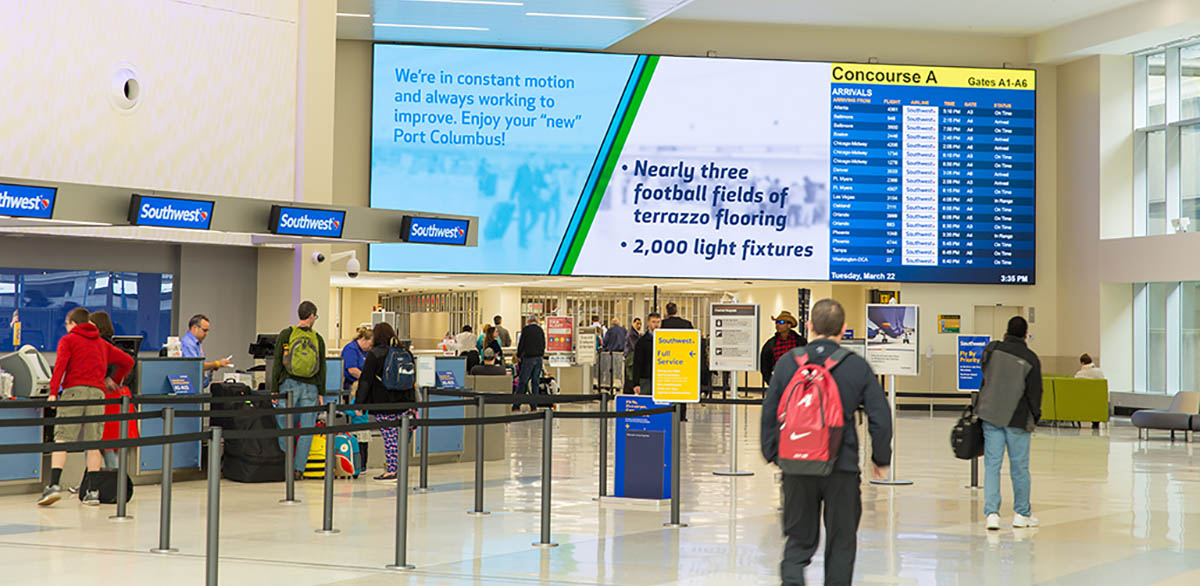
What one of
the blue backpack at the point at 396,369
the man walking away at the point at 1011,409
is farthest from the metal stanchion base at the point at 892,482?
the blue backpack at the point at 396,369

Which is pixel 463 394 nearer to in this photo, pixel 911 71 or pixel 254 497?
pixel 254 497

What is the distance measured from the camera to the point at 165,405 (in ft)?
35.9

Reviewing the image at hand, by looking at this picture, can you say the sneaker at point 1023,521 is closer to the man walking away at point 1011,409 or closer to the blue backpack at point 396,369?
the man walking away at point 1011,409

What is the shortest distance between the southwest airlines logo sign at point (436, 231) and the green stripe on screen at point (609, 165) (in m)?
7.21

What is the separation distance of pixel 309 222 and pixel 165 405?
2.58m

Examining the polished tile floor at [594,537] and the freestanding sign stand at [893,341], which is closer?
the polished tile floor at [594,537]

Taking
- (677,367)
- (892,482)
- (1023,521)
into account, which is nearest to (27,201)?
(677,367)

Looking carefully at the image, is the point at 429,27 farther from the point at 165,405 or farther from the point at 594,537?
the point at 594,537

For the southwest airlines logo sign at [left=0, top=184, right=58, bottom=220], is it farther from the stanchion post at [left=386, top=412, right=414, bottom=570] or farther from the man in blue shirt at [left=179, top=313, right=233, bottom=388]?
the stanchion post at [left=386, top=412, right=414, bottom=570]

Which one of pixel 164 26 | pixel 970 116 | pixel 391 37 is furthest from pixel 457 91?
pixel 970 116

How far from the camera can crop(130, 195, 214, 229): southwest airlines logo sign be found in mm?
11180

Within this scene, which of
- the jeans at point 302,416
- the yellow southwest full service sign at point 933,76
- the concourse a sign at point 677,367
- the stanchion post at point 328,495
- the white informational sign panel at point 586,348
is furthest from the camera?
the yellow southwest full service sign at point 933,76

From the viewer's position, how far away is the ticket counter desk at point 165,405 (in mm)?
11102

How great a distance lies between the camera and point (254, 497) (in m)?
10.4
